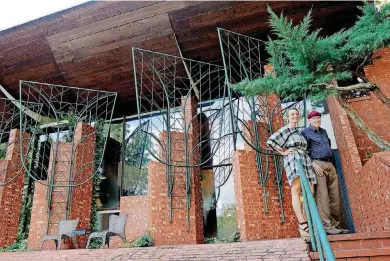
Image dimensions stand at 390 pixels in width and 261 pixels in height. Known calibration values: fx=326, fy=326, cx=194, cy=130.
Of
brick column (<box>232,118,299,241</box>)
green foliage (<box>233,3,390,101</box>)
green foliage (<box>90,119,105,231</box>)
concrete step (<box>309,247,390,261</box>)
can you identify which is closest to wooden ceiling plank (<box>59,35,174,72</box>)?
green foliage (<box>90,119,105,231</box>)

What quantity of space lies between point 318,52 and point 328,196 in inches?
61.1

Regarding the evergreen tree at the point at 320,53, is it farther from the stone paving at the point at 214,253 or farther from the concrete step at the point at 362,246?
the stone paving at the point at 214,253

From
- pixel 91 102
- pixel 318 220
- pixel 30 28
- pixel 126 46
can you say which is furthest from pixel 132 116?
pixel 318 220

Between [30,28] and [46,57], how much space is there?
883 millimetres

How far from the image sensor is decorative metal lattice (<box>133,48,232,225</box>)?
25.0ft

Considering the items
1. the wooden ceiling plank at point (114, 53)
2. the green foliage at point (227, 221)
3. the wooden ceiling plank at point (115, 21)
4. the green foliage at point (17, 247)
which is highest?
the wooden ceiling plank at point (115, 21)

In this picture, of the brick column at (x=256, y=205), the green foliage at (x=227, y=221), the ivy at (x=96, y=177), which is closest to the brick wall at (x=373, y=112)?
the brick column at (x=256, y=205)

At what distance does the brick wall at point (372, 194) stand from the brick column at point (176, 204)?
3322 millimetres

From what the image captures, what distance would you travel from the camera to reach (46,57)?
9.15 m

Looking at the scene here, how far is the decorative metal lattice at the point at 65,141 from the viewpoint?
28.6ft

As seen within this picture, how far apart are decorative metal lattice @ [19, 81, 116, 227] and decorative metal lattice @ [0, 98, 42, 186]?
18cm

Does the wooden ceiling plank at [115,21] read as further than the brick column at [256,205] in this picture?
Yes

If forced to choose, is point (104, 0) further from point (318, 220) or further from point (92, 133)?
point (318, 220)

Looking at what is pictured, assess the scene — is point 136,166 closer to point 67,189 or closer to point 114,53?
point 67,189
